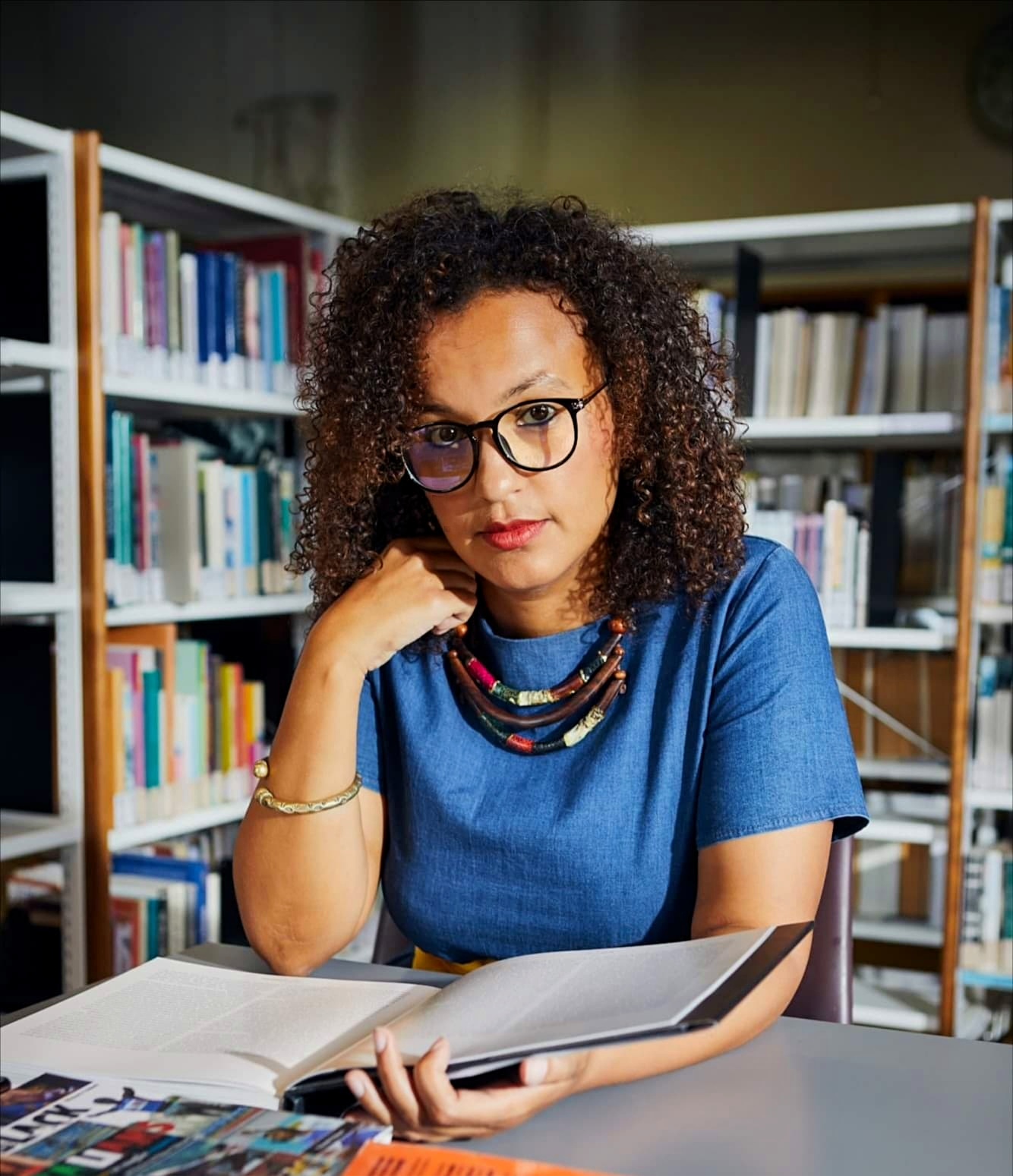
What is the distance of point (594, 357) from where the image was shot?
3.87 feet

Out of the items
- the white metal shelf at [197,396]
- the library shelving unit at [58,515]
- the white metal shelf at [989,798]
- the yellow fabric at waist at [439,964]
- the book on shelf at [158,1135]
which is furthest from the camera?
the white metal shelf at [989,798]

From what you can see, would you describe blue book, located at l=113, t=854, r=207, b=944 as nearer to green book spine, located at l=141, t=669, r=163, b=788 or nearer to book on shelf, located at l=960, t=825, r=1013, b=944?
green book spine, located at l=141, t=669, r=163, b=788

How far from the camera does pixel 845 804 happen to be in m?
1.04

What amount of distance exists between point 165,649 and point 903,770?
5.34 feet

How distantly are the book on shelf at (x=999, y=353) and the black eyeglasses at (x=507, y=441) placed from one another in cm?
154

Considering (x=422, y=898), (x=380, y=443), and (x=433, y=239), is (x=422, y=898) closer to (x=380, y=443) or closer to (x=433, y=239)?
(x=380, y=443)

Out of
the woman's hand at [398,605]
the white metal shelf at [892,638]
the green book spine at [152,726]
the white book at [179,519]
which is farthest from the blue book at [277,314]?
the woman's hand at [398,605]

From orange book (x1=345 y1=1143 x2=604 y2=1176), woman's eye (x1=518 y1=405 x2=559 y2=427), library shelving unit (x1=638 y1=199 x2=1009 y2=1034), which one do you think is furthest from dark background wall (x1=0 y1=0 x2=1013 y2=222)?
orange book (x1=345 y1=1143 x2=604 y2=1176)

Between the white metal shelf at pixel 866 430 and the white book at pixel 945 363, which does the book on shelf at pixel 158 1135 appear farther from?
the white book at pixel 945 363

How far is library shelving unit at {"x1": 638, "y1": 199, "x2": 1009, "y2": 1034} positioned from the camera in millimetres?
2414

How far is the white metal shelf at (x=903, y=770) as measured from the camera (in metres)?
2.77

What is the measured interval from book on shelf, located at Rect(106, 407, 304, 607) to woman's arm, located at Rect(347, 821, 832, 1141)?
1.27 m

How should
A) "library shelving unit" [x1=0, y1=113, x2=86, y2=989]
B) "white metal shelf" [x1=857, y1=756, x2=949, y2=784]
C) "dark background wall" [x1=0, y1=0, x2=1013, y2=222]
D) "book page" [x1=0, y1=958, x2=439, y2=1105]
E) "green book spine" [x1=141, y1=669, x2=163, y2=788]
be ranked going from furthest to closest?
"dark background wall" [x1=0, y1=0, x2=1013, y2=222] → "white metal shelf" [x1=857, y1=756, x2=949, y2=784] → "green book spine" [x1=141, y1=669, x2=163, y2=788] → "library shelving unit" [x1=0, y1=113, x2=86, y2=989] → "book page" [x1=0, y1=958, x2=439, y2=1105]

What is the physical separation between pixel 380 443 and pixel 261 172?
2.80m
